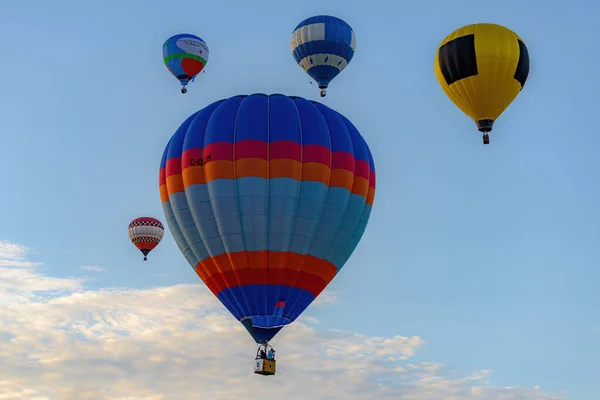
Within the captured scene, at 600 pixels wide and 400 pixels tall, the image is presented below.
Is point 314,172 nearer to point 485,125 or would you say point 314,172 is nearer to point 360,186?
point 360,186

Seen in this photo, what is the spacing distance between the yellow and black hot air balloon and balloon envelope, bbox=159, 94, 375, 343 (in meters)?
3.97

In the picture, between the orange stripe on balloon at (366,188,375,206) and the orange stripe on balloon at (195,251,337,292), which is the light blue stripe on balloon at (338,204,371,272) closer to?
the orange stripe on balloon at (366,188,375,206)

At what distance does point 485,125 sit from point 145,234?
2257 cm

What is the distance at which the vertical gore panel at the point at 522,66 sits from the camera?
124 feet

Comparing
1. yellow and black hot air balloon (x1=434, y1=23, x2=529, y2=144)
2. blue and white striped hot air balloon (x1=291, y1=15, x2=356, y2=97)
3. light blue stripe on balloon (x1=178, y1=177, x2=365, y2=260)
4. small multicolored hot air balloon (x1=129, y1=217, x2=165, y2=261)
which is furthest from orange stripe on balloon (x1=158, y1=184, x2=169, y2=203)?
small multicolored hot air balloon (x1=129, y1=217, x2=165, y2=261)

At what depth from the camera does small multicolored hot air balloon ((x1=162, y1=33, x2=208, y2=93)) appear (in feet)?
168

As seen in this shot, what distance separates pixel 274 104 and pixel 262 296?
20.5 feet

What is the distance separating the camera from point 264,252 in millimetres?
36500

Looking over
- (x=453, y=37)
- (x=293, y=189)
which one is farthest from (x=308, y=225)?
(x=453, y=37)

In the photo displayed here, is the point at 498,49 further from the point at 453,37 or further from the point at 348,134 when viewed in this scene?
the point at 348,134

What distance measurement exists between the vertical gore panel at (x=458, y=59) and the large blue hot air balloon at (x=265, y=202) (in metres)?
3.86

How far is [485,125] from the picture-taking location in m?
37.7

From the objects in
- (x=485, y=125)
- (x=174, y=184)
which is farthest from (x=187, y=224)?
(x=485, y=125)

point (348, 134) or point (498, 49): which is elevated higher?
point (498, 49)
